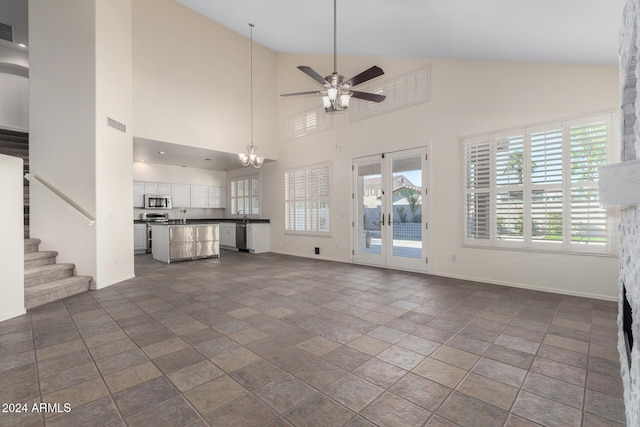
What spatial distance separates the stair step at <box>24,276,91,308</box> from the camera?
371 cm

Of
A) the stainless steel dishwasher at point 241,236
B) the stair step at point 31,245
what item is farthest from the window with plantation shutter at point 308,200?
the stair step at point 31,245

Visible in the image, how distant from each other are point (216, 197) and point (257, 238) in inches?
109

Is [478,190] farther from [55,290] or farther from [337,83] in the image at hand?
[55,290]

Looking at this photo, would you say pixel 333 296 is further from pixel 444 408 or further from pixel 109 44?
pixel 109 44

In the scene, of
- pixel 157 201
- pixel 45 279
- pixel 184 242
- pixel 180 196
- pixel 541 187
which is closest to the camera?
pixel 45 279

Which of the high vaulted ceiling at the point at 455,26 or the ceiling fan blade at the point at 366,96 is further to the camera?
the ceiling fan blade at the point at 366,96

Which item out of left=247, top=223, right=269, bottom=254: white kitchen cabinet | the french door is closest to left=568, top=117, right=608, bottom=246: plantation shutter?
the french door

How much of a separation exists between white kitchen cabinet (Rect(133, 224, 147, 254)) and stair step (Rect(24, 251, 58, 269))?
12.3 feet

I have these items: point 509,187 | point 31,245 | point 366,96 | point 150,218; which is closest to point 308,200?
point 366,96

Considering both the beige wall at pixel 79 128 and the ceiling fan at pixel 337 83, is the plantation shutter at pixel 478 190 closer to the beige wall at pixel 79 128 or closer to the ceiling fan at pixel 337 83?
the ceiling fan at pixel 337 83

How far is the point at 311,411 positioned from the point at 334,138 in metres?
6.18

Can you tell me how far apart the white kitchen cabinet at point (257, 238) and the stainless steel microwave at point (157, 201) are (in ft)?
8.69

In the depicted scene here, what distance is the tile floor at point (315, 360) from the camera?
5.75ft

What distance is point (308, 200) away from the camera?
777 centimetres
